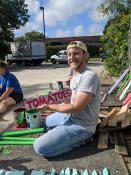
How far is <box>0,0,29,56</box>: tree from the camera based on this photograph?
35.7 metres

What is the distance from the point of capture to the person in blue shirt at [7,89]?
8266 millimetres

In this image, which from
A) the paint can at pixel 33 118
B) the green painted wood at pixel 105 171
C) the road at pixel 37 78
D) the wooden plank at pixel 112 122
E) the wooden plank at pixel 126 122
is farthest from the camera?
the road at pixel 37 78

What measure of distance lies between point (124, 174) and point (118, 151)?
688mm

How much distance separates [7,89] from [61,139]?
3.85 meters

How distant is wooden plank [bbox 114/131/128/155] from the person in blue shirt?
140 inches

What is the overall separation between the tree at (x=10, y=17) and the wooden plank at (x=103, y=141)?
31.0 metres

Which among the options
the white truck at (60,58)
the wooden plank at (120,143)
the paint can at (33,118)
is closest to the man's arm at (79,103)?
the wooden plank at (120,143)

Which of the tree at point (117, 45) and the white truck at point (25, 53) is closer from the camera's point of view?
the tree at point (117, 45)

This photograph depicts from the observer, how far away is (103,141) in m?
5.22

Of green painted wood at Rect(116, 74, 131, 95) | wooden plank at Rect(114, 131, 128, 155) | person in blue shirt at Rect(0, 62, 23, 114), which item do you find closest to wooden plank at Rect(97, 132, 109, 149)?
wooden plank at Rect(114, 131, 128, 155)

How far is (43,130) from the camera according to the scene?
19.5 feet

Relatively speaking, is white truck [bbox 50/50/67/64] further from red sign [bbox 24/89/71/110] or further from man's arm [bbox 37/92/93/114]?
man's arm [bbox 37/92/93/114]

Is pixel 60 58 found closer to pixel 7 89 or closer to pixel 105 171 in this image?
pixel 7 89

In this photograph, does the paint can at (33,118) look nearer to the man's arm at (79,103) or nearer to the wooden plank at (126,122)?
the man's arm at (79,103)
